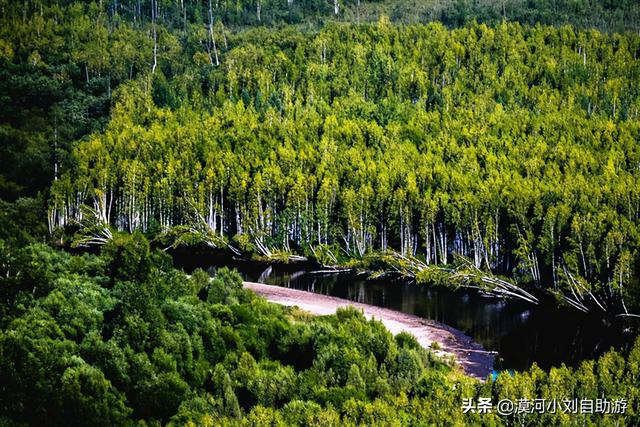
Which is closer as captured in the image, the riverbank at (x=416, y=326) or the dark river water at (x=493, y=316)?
the riverbank at (x=416, y=326)

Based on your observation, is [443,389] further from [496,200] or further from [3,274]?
[496,200]

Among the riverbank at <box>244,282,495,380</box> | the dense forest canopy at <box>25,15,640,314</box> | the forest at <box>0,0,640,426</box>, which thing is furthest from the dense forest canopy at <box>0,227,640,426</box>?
the dense forest canopy at <box>25,15,640,314</box>

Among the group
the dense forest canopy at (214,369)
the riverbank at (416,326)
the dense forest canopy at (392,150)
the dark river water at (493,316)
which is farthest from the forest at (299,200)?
the riverbank at (416,326)

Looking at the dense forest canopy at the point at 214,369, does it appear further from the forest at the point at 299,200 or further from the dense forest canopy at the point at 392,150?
the dense forest canopy at the point at 392,150

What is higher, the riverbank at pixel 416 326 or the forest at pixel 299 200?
the forest at pixel 299 200

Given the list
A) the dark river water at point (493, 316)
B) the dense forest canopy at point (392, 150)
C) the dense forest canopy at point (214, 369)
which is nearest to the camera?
the dense forest canopy at point (214, 369)

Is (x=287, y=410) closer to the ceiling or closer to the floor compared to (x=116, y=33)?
closer to the floor

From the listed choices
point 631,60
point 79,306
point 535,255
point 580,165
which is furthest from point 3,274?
point 631,60
